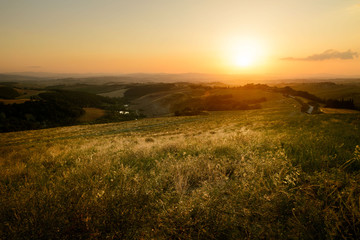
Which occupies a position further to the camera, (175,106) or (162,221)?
(175,106)

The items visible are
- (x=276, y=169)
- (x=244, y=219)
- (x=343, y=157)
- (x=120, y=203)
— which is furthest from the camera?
(x=343, y=157)

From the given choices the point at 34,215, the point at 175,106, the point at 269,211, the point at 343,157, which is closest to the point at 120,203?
the point at 34,215

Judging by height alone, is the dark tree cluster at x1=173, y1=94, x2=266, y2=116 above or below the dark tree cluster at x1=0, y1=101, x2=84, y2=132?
above

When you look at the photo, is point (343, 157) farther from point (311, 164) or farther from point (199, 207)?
point (199, 207)

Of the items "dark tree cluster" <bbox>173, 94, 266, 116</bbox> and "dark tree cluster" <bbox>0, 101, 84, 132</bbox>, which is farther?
"dark tree cluster" <bbox>173, 94, 266, 116</bbox>

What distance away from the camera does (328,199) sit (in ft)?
8.44

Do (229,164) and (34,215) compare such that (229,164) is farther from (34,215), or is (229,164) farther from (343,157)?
(34,215)

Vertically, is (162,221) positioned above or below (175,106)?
above

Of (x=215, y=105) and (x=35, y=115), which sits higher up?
(x=215, y=105)

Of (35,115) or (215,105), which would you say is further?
(215,105)

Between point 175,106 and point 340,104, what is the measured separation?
90614mm

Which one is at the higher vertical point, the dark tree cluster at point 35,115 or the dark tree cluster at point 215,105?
the dark tree cluster at point 215,105

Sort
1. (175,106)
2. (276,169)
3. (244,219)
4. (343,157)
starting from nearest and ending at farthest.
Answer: (244,219) < (276,169) < (343,157) < (175,106)

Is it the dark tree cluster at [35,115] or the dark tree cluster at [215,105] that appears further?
the dark tree cluster at [215,105]
